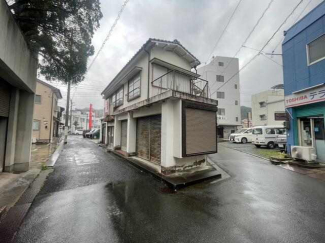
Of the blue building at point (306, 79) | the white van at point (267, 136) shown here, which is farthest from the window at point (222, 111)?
the blue building at point (306, 79)

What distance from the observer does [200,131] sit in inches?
249

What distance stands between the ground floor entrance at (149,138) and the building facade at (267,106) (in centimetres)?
2267

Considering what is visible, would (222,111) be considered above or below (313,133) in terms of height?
above

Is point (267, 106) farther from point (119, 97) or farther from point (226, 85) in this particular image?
point (119, 97)

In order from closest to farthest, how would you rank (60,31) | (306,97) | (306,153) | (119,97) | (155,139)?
(60,31) < (155,139) < (306,153) < (306,97) < (119,97)

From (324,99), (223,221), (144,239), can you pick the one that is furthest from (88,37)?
(324,99)

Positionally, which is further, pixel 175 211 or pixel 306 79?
pixel 306 79

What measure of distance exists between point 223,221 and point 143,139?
235 inches

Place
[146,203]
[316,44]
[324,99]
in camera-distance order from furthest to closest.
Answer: [316,44], [324,99], [146,203]

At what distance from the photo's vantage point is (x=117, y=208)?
3.58 metres

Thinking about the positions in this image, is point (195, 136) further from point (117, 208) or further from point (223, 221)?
point (117, 208)

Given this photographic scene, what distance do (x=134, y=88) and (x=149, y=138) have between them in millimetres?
3668

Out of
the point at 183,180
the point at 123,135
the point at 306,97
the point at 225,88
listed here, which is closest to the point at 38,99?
the point at 123,135

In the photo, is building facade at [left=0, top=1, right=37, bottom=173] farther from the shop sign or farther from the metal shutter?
the shop sign
